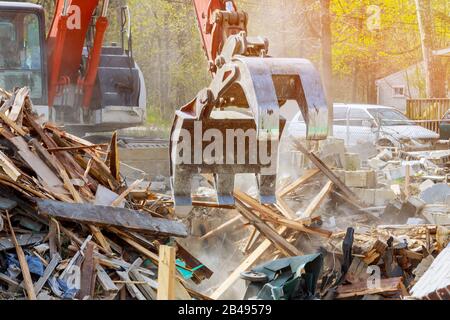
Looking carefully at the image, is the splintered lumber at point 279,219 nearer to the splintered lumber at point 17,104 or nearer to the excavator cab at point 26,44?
the splintered lumber at point 17,104

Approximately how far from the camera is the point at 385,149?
17.3 metres

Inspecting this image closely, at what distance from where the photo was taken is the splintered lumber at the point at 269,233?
7.73 m

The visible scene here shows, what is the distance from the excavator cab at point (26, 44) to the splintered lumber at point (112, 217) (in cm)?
470

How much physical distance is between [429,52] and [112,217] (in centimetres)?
1985

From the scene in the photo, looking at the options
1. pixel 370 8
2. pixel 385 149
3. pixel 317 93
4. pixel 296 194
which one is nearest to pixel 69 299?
pixel 317 93

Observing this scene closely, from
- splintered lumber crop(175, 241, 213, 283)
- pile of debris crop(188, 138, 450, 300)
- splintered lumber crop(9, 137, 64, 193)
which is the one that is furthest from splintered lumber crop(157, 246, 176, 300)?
splintered lumber crop(175, 241, 213, 283)

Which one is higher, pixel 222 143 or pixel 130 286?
pixel 222 143

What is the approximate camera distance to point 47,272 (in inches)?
236

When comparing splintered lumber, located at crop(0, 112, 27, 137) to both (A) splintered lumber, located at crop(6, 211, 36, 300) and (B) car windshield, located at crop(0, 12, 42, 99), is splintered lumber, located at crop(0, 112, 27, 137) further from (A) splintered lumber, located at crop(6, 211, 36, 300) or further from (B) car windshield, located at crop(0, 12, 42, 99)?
(B) car windshield, located at crop(0, 12, 42, 99)

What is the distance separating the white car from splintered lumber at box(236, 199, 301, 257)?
10744 millimetres

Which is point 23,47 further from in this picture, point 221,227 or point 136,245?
point 136,245

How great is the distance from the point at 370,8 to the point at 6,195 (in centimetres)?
2242

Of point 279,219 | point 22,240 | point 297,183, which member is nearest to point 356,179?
point 297,183

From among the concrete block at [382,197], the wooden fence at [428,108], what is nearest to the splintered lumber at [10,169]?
the concrete block at [382,197]
